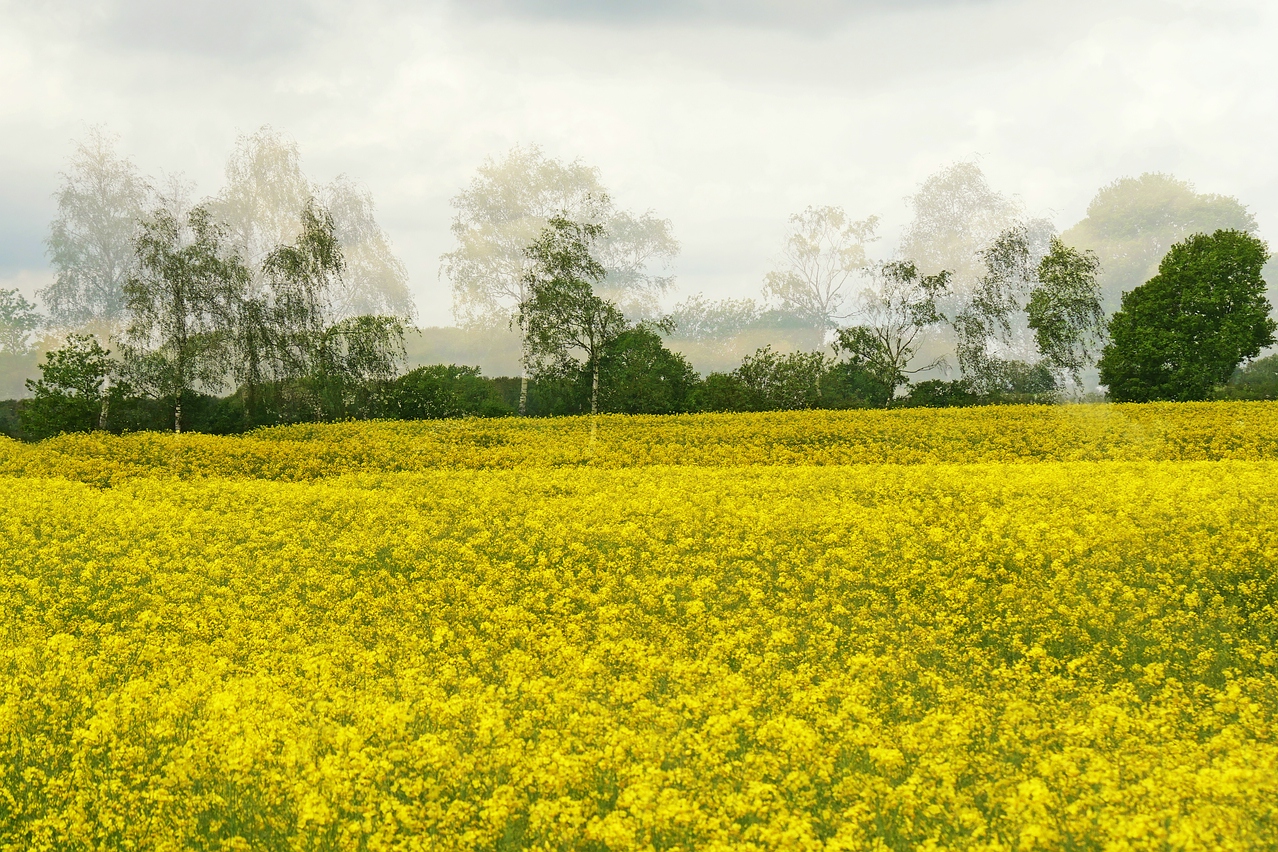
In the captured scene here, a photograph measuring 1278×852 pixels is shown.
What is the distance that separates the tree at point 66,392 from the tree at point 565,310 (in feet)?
53.5

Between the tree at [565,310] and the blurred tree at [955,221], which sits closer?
the tree at [565,310]

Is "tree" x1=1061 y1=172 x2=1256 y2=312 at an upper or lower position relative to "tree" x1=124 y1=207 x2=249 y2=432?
upper

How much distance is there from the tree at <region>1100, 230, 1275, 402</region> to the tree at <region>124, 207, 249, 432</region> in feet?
125

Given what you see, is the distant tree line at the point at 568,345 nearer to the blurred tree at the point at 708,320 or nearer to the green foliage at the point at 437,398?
the green foliage at the point at 437,398

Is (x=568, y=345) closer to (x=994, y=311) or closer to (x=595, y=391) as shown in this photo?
(x=595, y=391)

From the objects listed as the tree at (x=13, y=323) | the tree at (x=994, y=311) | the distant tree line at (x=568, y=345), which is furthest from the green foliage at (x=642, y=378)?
the tree at (x=13, y=323)

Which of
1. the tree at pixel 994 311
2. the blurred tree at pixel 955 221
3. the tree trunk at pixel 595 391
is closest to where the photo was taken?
the tree trunk at pixel 595 391

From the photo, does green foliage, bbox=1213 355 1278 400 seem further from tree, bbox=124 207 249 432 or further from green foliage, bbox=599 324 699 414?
tree, bbox=124 207 249 432

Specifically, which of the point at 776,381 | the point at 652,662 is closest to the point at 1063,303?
the point at 776,381

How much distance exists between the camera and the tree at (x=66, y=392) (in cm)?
3497

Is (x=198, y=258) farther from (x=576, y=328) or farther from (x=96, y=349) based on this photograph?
(x=576, y=328)

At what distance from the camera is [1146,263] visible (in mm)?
90688

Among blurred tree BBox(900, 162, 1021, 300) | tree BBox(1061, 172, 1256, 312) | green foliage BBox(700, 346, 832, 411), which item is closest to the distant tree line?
green foliage BBox(700, 346, 832, 411)

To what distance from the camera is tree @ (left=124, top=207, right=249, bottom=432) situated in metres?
41.2
